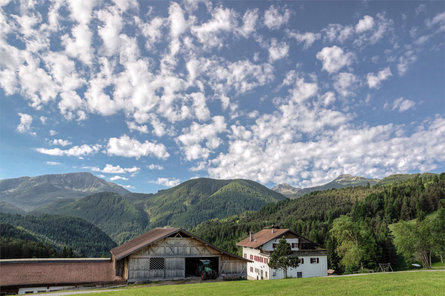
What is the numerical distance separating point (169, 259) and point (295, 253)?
3337 cm

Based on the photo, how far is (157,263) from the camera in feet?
127

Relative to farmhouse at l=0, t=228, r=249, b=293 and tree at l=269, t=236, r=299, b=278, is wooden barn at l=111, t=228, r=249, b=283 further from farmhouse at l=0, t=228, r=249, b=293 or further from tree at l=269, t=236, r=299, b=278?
tree at l=269, t=236, r=299, b=278

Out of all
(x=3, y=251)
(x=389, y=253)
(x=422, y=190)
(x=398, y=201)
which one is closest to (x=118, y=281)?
(x=389, y=253)

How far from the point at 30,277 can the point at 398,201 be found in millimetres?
173617

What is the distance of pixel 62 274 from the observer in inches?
1396

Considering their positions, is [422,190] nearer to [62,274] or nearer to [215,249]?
[215,249]

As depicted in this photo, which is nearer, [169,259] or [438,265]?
[169,259]

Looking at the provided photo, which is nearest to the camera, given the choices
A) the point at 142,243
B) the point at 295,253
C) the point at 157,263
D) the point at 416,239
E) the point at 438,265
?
the point at 157,263

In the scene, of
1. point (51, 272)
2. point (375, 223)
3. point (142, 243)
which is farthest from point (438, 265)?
point (51, 272)

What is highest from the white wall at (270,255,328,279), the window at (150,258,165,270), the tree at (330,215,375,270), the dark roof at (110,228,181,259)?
the dark roof at (110,228,181,259)

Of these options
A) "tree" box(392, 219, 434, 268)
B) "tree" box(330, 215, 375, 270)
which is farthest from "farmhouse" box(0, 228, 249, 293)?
"tree" box(392, 219, 434, 268)

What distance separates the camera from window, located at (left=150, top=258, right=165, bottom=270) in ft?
126

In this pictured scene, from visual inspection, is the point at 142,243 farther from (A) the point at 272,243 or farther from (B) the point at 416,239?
(B) the point at 416,239

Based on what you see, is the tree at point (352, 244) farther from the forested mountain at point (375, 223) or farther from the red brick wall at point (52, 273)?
the red brick wall at point (52, 273)
